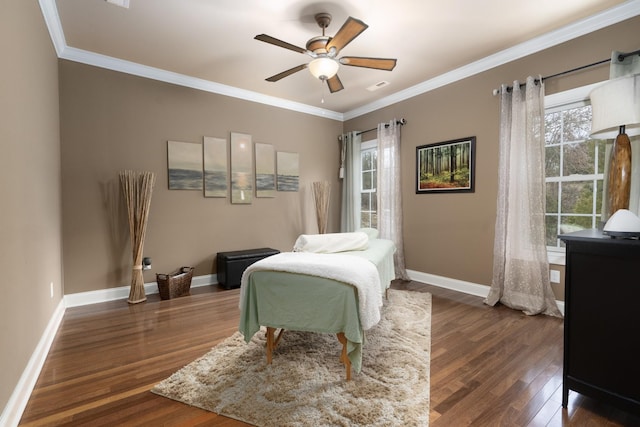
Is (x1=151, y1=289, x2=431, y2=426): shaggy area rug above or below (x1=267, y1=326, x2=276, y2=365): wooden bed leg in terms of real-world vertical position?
below

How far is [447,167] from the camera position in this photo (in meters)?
3.78

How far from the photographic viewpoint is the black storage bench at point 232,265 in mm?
3773

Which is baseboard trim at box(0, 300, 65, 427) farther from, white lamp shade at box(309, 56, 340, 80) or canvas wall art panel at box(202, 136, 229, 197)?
white lamp shade at box(309, 56, 340, 80)

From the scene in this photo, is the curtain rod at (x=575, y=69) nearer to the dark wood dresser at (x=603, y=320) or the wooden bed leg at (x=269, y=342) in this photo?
the dark wood dresser at (x=603, y=320)

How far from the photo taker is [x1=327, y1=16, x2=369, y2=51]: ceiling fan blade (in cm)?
201

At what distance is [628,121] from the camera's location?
1.91 meters

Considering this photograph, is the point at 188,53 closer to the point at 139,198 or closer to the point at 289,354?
the point at 139,198

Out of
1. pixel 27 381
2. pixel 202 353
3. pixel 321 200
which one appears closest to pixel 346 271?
pixel 202 353

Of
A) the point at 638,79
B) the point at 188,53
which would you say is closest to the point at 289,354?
the point at 638,79

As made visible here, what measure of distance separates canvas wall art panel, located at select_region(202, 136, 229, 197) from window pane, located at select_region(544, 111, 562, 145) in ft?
12.4

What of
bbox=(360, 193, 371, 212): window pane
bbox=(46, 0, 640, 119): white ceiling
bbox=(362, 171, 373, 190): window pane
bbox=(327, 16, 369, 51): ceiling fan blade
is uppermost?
bbox=(46, 0, 640, 119): white ceiling

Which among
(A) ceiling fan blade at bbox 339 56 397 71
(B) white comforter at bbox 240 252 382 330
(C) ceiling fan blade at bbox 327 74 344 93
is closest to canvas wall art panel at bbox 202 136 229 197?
(C) ceiling fan blade at bbox 327 74 344 93

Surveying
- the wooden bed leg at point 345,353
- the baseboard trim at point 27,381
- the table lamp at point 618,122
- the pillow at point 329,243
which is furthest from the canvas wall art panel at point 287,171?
the table lamp at point 618,122

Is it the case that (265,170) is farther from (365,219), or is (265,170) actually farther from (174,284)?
(174,284)
